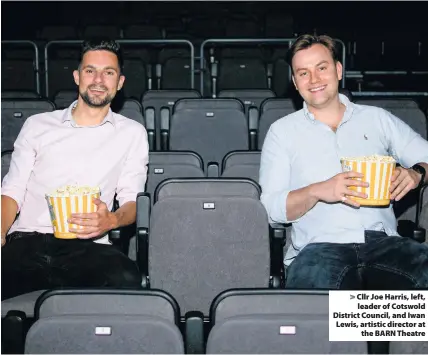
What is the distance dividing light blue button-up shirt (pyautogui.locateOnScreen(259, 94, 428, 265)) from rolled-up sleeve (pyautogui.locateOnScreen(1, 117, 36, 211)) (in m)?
0.97

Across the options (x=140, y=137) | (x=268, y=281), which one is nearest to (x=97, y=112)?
(x=140, y=137)

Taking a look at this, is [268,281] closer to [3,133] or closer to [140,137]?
[140,137]

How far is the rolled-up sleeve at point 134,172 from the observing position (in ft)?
9.87

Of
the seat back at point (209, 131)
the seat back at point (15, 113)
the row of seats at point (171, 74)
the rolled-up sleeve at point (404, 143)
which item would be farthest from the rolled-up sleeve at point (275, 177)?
the row of seats at point (171, 74)

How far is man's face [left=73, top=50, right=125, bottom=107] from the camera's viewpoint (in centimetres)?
307

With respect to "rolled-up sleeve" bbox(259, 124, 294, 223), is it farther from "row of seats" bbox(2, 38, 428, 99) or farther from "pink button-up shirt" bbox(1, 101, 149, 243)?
"row of seats" bbox(2, 38, 428, 99)

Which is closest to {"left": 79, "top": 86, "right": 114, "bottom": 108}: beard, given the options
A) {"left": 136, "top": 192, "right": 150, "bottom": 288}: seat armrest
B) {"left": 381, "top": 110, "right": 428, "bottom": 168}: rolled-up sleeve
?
{"left": 136, "top": 192, "right": 150, "bottom": 288}: seat armrest

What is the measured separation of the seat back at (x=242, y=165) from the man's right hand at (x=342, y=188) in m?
0.90

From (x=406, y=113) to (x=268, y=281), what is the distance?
6.27ft

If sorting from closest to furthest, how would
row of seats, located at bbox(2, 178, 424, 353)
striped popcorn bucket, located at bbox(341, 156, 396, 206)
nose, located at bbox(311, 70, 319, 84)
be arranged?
row of seats, located at bbox(2, 178, 424, 353)
striped popcorn bucket, located at bbox(341, 156, 396, 206)
nose, located at bbox(311, 70, 319, 84)

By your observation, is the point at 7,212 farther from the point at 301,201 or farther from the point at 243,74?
the point at 243,74

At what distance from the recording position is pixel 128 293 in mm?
2107

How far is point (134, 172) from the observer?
3.03 metres

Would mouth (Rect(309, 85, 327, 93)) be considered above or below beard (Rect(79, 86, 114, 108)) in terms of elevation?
above
